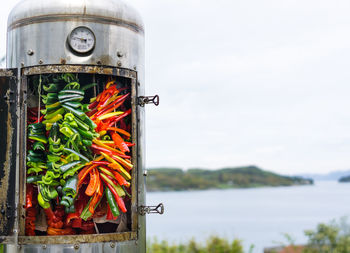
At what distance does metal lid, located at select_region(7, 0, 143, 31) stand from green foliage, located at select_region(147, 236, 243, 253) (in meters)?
6.39

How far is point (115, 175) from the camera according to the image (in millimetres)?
5457

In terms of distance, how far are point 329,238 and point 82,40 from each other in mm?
8409

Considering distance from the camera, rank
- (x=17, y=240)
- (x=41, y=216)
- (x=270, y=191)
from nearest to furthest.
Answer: (x=17, y=240) → (x=41, y=216) → (x=270, y=191)

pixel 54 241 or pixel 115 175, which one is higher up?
pixel 115 175

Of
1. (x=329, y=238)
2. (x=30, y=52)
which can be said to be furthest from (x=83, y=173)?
(x=329, y=238)

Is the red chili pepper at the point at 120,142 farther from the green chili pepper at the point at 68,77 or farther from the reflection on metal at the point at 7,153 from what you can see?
the reflection on metal at the point at 7,153

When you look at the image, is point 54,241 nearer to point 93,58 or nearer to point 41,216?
point 41,216

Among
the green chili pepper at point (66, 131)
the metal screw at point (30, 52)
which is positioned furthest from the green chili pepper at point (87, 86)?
the metal screw at point (30, 52)

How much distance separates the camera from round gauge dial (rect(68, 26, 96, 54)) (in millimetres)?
5316

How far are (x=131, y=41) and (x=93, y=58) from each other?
47cm

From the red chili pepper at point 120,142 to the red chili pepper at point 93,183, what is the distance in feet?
1.06

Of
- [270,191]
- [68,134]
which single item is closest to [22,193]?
[68,134]

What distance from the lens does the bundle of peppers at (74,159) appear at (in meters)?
5.31

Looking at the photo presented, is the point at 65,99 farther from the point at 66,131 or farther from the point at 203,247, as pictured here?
the point at 203,247
